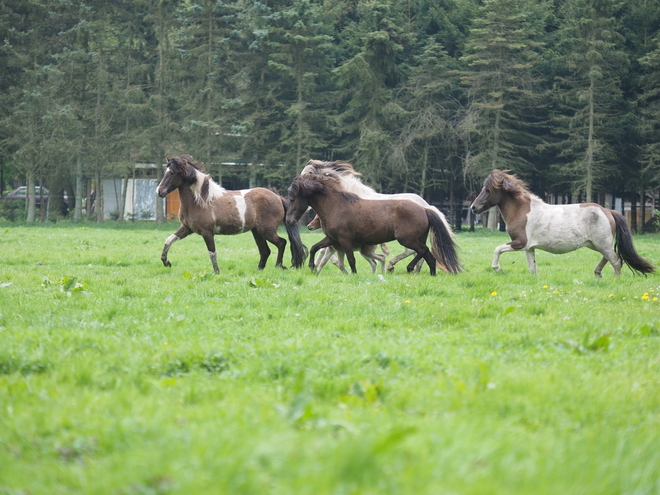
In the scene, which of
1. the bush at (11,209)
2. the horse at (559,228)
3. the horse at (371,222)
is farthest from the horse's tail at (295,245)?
the bush at (11,209)

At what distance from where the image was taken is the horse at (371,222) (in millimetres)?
12898

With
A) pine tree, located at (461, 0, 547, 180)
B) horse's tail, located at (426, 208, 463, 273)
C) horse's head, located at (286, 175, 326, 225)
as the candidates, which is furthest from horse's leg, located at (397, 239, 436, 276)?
pine tree, located at (461, 0, 547, 180)

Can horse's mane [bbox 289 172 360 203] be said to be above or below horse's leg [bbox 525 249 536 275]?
above

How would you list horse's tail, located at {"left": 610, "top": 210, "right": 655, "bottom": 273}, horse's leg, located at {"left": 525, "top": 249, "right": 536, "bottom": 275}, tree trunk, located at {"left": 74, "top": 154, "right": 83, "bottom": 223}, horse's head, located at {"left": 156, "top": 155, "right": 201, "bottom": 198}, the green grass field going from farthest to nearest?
tree trunk, located at {"left": 74, "top": 154, "right": 83, "bottom": 223} < horse's head, located at {"left": 156, "top": 155, "right": 201, "bottom": 198} < horse's leg, located at {"left": 525, "top": 249, "right": 536, "bottom": 275} < horse's tail, located at {"left": 610, "top": 210, "right": 655, "bottom": 273} < the green grass field

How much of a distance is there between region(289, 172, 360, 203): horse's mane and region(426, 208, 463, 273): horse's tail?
4.94 ft

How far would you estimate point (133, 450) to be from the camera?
3434 millimetres

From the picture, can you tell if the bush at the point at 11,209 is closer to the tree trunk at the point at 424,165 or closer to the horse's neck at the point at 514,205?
the tree trunk at the point at 424,165

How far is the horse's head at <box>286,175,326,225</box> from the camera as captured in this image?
13289 millimetres

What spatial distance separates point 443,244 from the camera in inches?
514

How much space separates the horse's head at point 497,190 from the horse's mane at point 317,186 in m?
2.64

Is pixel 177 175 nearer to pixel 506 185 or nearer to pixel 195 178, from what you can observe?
pixel 195 178

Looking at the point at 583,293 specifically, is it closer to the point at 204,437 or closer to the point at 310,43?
the point at 204,437

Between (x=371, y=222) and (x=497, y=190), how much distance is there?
2867mm

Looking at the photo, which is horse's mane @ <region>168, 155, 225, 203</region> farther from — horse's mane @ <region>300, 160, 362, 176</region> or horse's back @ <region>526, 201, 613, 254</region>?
horse's back @ <region>526, 201, 613, 254</region>
